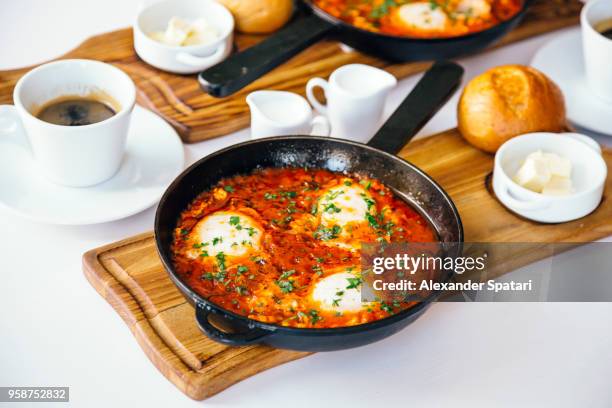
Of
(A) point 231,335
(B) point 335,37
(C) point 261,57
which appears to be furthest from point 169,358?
(B) point 335,37

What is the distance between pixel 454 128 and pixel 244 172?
76cm

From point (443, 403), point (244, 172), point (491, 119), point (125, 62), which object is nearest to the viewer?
point (443, 403)

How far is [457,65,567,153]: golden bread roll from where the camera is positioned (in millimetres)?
2533

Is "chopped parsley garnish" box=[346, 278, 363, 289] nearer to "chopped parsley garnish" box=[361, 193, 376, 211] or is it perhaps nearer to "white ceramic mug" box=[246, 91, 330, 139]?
"chopped parsley garnish" box=[361, 193, 376, 211]

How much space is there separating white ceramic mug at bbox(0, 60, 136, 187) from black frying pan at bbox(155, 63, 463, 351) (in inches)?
11.5

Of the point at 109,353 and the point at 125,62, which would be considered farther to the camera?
the point at 125,62

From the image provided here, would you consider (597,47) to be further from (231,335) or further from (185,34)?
(231,335)

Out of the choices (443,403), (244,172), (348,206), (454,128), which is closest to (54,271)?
(244,172)

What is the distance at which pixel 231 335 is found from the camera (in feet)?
5.78

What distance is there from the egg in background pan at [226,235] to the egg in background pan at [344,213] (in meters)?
0.18

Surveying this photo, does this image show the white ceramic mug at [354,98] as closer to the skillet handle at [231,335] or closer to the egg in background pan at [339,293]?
the egg in background pan at [339,293]

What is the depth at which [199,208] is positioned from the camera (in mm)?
2182

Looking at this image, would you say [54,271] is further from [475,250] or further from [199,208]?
[475,250]

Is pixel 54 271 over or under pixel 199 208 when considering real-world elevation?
under
